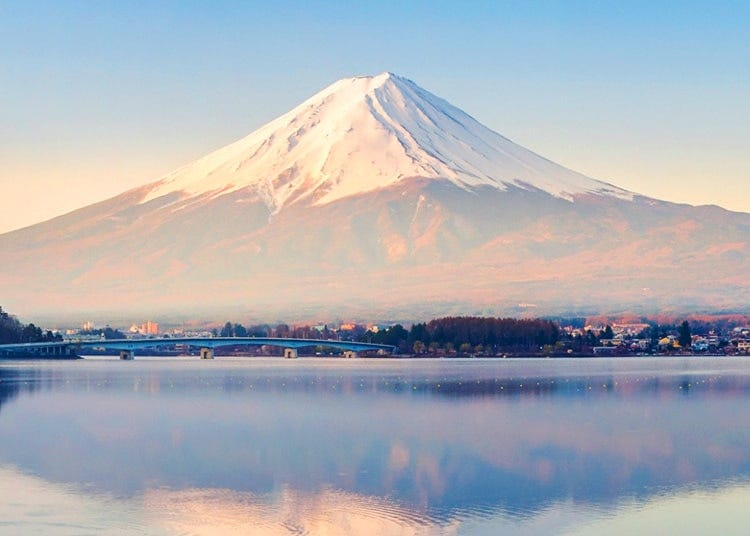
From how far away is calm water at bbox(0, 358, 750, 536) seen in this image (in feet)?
78.5

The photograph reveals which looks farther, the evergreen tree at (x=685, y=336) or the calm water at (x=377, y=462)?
the evergreen tree at (x=685, y=336)

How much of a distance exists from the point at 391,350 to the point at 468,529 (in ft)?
308

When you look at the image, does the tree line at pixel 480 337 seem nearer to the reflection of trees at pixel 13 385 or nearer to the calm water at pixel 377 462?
the reflection of trees at pixel 13 385

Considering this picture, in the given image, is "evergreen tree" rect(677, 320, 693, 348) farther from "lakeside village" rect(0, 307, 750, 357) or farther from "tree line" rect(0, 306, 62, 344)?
"tree line" rect(0, 306, 62, 344)

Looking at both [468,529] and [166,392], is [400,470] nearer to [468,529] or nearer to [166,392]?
[468,529]

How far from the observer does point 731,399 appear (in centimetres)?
4950

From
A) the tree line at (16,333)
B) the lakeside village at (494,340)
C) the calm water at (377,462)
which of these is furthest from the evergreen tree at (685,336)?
the calm water at (377,462)

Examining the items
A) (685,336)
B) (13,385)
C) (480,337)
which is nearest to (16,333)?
(480,337)

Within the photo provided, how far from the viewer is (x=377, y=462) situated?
30.6 metres

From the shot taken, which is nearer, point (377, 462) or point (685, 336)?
point (377, 462)

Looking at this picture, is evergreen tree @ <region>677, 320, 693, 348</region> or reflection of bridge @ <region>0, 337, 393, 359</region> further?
evergreen tree @ <region>677, 320, 693, 348</region>

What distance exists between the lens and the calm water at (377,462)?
23938 mm

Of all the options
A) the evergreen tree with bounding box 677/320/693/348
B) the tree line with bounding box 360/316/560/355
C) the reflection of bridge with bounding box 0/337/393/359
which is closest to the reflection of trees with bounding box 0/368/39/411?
the reflection of bridge with bounding box 0/337/393/359

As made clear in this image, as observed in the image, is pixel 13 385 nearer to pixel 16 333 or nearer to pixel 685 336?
pixel 16 333
